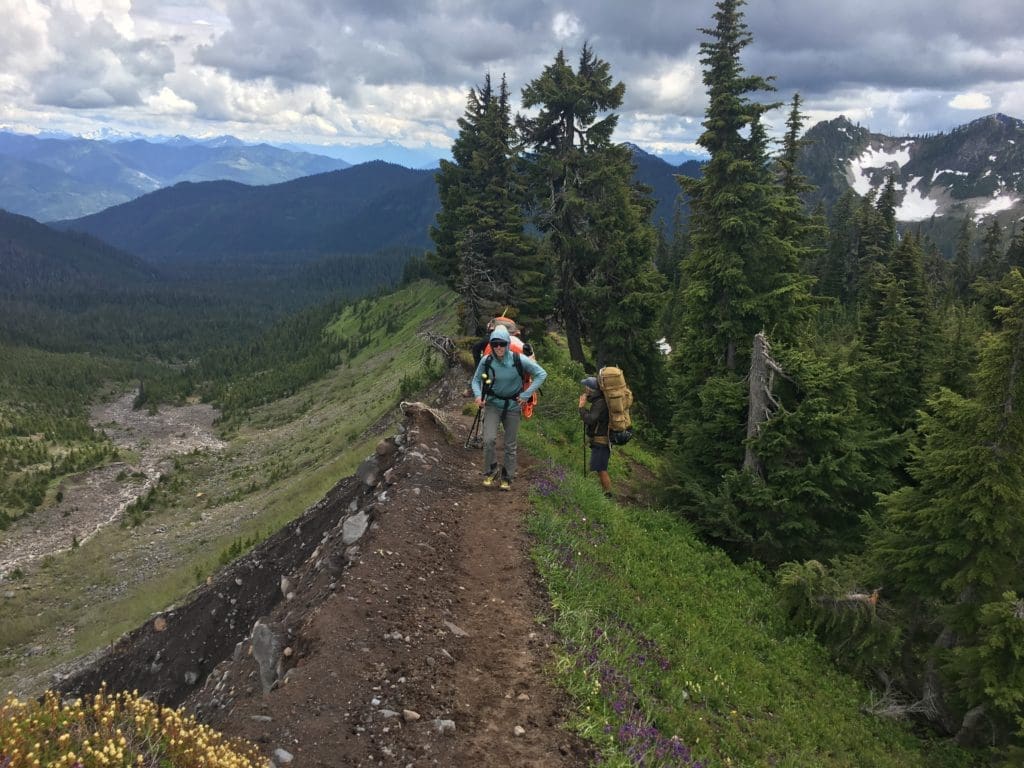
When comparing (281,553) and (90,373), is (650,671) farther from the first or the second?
(90,373)

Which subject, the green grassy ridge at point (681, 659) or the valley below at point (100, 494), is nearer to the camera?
the green grassy ridge at point (681, 659)

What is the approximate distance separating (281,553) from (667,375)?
22988 millimetres

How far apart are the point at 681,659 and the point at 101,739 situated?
24.1 ft

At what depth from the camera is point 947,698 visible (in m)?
12.5

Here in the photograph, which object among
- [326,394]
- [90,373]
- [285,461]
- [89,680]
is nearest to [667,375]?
[89,680]

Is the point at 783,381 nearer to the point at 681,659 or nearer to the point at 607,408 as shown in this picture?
the point at 607,408

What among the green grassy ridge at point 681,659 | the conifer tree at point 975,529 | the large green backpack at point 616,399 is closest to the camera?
the green grassy ridge at point 681,659

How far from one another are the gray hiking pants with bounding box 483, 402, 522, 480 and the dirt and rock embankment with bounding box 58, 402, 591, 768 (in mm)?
594

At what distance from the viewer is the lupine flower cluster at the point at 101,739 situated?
4.17 m

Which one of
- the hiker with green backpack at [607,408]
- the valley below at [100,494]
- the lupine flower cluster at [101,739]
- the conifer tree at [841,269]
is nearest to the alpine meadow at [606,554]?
the lupine flower cluster at [101,739]

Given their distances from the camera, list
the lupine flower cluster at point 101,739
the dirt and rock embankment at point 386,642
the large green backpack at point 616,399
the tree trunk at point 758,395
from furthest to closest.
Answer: the tree trunk at point 758,395 < the large green backpack at point 616,399 < the dirt and rock embankment at point 386,642 < the lupine flower cluster at point 101,739

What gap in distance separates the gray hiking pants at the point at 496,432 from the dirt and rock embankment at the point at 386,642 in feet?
1.95

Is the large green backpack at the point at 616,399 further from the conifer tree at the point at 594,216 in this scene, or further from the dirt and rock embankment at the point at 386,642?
the conifer tree at the point at 594,216

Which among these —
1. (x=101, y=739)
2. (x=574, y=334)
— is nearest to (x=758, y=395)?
(x=101, y=739)
